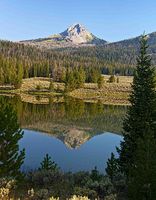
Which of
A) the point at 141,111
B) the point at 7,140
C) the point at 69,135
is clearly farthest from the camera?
the point at 69,135

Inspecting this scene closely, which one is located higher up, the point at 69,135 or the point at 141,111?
the point at 141,111

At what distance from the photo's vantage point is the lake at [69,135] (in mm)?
44438

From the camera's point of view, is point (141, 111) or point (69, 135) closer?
point (141, 111)

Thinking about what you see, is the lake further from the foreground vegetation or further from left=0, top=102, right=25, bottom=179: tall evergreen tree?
the foreground vegetation

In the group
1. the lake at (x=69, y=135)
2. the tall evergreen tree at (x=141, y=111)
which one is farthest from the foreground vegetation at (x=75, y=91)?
the tall evergreen tree at (x=141, y=111)

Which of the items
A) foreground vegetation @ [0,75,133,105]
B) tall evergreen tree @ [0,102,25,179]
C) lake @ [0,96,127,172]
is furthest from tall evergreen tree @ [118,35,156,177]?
foreground vegetation @ [0,75,133,105]

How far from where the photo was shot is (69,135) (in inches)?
2564

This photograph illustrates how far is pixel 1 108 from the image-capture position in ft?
74.0

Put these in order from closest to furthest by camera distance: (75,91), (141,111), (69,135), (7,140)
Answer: (7,140) → (141,111) → (69,135) → (75,91)

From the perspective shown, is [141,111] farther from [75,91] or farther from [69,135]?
[75,91]

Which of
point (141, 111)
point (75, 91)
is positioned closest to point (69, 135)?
point (141, 111)

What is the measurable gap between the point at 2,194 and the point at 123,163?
16117 mm

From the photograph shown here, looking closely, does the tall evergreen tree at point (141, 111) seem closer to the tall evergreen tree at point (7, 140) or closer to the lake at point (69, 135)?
the tall evergreen tree at point (7, 140)

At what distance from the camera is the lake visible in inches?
1750
